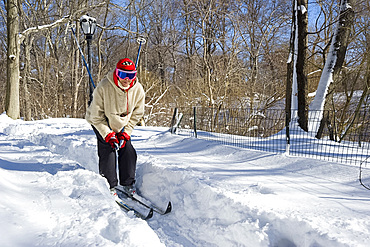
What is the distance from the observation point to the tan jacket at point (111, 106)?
3.42 metres

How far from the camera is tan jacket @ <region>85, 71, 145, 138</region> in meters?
3.42

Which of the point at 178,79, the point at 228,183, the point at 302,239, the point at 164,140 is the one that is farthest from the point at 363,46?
the point at 178,79

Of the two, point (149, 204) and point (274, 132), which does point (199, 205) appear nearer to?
point (149, 204)

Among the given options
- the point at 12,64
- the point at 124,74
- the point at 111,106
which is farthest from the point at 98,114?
the point at 12,64

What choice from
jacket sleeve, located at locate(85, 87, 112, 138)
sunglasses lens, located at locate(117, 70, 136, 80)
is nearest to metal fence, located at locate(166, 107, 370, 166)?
sunglasses lens, located at locate(117, 70, 136, 80)

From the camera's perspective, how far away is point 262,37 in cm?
1411

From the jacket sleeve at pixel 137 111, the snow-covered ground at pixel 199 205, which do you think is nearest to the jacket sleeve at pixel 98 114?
the jacket sleeve at pixel 137 111

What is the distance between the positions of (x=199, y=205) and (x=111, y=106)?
1.78 metres

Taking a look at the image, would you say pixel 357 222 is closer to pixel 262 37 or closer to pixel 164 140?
pixel 164 140

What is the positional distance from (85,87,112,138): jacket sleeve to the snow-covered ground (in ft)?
2.27

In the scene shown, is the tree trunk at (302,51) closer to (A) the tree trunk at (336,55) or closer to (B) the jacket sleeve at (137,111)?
(A) the tree trunk at (336,55)

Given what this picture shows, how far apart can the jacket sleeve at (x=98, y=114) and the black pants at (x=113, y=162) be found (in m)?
0.18

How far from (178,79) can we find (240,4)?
44.9ft

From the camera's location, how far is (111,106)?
3.48 meters
